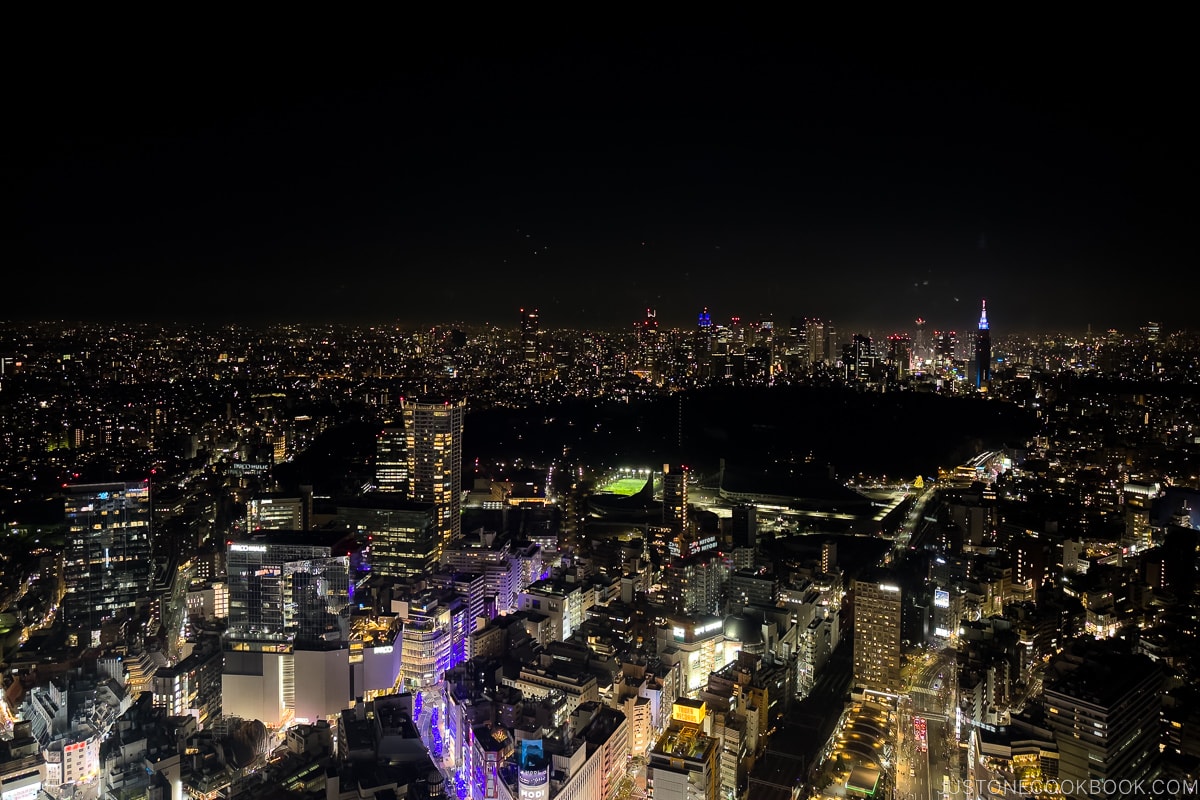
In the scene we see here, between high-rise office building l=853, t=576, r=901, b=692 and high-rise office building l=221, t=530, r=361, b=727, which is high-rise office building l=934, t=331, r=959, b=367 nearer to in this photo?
high-rise office building l=853, t=576, r=901, b=692

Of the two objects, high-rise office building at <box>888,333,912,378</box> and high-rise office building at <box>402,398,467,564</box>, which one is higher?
high-rise office building at <box>888,333,912,378</box>

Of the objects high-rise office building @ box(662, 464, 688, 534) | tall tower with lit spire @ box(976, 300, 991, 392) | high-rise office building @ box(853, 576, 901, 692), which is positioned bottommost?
high-rise office building @ box(853, 576, 901, 692)

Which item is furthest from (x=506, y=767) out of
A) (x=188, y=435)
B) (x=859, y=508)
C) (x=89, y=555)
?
(x=188, y=435)

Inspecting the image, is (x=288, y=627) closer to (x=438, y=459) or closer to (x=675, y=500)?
(x=438, y=459)

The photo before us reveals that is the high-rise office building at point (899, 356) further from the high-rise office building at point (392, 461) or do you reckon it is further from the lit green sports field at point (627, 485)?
the high-rise office building at point (392, 461)

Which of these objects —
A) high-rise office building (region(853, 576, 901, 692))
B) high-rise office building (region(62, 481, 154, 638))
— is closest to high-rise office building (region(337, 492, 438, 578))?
high-rise office building (region(62, 481, 154, 638))

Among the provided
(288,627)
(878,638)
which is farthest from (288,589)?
(878,638)

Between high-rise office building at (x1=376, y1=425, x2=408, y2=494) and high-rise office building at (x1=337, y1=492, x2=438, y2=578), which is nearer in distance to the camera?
high-rise office building at (x1=337, y1=492, x2=438, y2=578)

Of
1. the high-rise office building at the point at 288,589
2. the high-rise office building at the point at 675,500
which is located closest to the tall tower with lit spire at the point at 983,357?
the high-rise office building at the point at 675,500

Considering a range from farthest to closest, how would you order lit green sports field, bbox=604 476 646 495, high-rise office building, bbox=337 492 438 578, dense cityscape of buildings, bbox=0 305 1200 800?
1. lit green sports field, bbox=604 476 646 495
2. high-rise office building, bbox=337 492 438 578
3. dense cityscape of buildings, bbox=0 305 1200 800
